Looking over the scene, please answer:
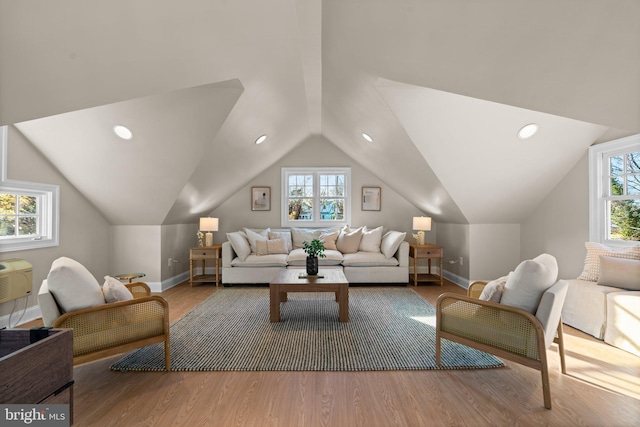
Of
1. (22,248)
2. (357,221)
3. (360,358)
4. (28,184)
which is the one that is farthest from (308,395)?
(357,221)

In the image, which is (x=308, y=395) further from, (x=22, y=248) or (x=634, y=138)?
(x=634, y=138)

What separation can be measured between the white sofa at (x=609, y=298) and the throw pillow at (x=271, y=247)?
394 cm

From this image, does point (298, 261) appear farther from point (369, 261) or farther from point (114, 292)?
point (114, 292)

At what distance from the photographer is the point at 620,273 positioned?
3062mm

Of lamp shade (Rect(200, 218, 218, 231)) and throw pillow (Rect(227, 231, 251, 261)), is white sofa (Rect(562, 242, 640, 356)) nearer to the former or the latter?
throw pillow (Rect(227, 231, 251, 261))

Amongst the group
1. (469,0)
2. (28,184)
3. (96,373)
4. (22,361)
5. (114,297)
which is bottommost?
(96,373)

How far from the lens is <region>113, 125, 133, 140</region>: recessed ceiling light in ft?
11.2

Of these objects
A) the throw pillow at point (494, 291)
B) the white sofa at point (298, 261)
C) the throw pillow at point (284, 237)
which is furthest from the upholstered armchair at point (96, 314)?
the throw pillow at point (284, 237)

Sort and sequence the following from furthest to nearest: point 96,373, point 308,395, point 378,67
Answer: point 378,67, point 96,373, point 308,395

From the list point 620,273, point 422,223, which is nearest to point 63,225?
point 422,223

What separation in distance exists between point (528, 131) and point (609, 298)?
→ 1.76m

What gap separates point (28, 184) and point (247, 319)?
112 inches

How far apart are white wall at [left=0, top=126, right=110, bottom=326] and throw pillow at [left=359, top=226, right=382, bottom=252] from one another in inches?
161

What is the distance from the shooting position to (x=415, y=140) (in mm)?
3775
